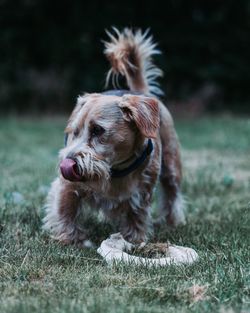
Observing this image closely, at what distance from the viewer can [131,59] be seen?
5.57 meters

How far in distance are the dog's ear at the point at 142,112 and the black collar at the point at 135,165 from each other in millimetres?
213

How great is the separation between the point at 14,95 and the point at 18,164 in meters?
9.20

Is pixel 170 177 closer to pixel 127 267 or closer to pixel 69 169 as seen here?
pixel 69 169

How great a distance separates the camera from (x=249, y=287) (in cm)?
301

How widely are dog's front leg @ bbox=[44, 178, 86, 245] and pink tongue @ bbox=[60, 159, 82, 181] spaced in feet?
1.50

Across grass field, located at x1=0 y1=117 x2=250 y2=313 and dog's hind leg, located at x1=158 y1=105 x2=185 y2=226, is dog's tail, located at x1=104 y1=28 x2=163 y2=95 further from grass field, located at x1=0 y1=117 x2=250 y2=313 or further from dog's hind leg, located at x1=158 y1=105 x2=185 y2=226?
grass field, located at x1=0 y1=117 x2=250 y2=313

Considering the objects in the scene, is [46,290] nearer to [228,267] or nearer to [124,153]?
[228,267]

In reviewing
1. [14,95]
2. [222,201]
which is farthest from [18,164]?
[14,95]

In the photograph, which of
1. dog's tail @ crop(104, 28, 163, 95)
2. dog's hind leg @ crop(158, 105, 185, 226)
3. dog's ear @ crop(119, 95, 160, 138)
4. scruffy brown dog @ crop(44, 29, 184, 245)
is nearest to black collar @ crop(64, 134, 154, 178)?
scruffy brown dog @ crop(44, 29, 184, 245)

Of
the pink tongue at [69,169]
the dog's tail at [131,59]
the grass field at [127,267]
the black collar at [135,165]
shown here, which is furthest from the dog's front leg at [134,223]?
the dog's tail at [131,59]

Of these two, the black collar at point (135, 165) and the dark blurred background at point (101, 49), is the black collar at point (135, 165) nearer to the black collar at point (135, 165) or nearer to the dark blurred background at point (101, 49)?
the black collar at point (135, 165)

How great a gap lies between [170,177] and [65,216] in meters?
1.27

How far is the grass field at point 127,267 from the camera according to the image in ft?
9.32

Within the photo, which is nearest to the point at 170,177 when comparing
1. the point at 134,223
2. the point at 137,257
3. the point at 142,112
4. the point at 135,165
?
the point at 134,223
